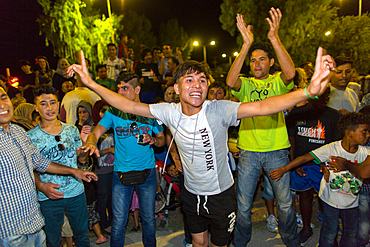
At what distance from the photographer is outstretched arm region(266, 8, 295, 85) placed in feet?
9.84

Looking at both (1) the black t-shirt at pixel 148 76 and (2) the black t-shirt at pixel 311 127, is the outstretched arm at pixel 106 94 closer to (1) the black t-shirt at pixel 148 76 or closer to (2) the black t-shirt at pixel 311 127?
(2) the black t-shirt at pixel 311 127

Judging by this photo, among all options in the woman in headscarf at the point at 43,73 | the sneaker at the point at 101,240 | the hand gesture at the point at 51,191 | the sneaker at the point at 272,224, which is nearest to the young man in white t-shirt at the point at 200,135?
the hand gesture at the point at 51,191

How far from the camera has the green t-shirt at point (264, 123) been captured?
3.67 metres

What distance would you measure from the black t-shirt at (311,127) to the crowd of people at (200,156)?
15mm

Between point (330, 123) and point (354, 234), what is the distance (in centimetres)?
153

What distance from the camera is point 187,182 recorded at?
3062 mm

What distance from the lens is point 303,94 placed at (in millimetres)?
2129

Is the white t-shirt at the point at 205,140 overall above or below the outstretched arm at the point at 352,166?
above

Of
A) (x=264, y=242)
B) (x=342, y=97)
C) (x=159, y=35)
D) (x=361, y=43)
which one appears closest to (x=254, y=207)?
(x=264, y=242)

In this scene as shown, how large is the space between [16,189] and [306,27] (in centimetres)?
2316

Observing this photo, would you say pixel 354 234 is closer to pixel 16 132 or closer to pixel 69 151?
pixel 69 151

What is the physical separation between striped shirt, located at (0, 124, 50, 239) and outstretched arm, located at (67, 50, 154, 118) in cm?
83

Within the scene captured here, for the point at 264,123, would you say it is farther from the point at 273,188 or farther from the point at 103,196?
the point at 103,196

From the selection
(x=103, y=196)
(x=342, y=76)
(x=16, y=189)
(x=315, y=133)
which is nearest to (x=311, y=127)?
(x=315, y=133)
